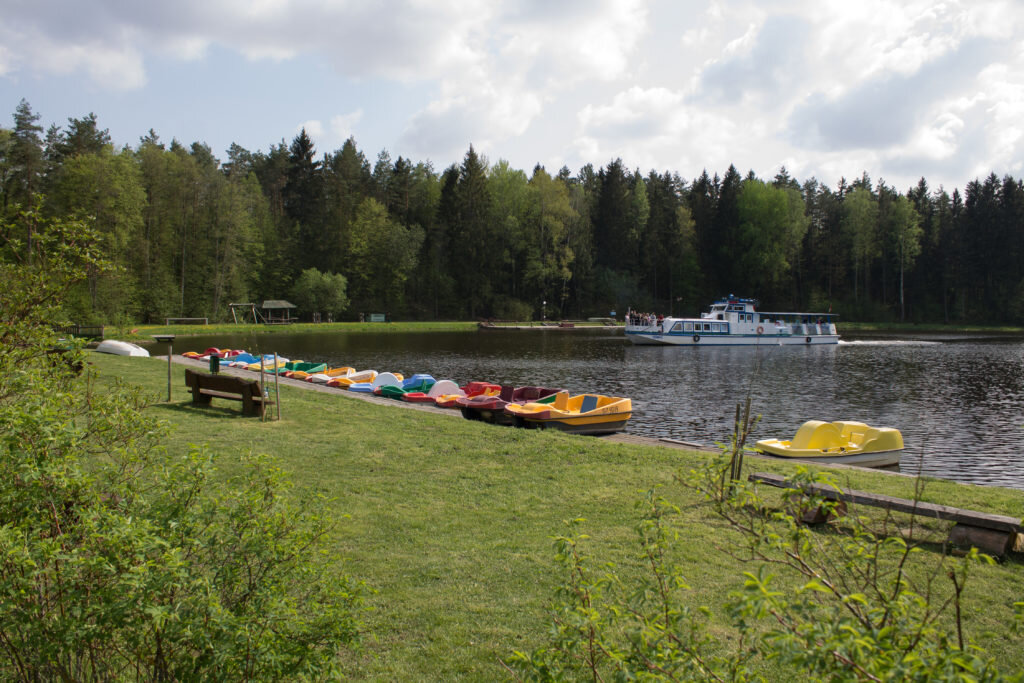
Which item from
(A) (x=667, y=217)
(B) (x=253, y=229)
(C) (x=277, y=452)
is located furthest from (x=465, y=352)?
(A) (x=667, y=217)

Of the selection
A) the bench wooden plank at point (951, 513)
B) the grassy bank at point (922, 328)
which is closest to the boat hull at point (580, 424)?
the bench wooden plank at point (951, 513)

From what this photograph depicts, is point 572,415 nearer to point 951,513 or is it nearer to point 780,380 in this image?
point 951,513

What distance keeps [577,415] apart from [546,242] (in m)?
69.1

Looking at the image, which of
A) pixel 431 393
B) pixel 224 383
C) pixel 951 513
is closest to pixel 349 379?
pixel 431 393

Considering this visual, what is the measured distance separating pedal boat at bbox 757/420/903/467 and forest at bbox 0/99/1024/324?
65.5 metres

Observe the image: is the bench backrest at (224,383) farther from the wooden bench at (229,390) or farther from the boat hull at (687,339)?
the boat hull at (687,339)

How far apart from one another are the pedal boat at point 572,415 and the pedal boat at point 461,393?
271 centimetres

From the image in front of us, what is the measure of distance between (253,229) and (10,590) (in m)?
77.1

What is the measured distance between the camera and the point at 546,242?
8231 centimetres

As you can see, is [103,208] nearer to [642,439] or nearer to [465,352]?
[465,352]

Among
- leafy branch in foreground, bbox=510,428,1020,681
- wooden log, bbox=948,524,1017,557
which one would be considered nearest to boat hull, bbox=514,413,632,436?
wooden log, bbox=948,524,1017,557

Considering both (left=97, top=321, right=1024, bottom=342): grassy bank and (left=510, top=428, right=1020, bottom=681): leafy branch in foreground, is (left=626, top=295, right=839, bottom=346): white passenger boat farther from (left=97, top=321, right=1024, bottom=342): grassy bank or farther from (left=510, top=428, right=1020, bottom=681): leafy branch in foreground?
(left=510, top=428, right=1020, bottom=681): leafy branch in foreground

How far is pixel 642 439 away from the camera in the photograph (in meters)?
13.9

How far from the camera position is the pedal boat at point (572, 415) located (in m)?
14.7
